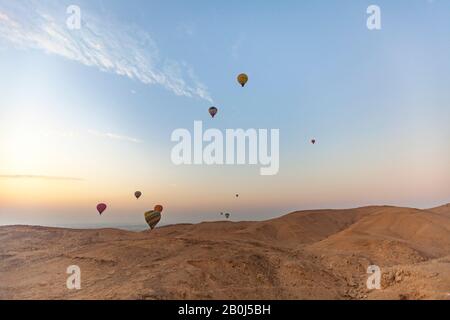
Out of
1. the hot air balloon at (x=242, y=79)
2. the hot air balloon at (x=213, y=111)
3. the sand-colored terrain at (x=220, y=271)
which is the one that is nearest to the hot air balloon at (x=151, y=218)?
the sand-colored terrain at (x=220, y=271)

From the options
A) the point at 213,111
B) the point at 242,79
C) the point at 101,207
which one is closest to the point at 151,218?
the point at 101,207

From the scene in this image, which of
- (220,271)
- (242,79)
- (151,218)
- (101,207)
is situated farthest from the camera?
(101,207)

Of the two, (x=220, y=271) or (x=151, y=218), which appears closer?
(x=220, y=271)

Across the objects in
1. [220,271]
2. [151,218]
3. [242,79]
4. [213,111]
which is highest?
[242,79]

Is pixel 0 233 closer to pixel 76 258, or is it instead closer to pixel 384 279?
pixel 76 258

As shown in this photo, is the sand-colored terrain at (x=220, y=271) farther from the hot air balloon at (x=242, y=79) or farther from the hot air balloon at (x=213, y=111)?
the hot air balloon at (x=242, y=79)

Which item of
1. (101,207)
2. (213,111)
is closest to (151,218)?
(101,207)

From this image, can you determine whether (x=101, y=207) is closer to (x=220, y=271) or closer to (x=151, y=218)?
(x=151, y=218)

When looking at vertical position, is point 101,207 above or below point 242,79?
below

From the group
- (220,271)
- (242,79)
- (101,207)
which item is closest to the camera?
(220,271)

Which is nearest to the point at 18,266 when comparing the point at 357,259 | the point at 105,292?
the point at 105,292

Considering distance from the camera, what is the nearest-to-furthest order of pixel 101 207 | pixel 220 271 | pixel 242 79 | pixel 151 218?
1. pixel 220 271
2. pixel 151 218
3. pixel 242 79
4. pixel 101 207
